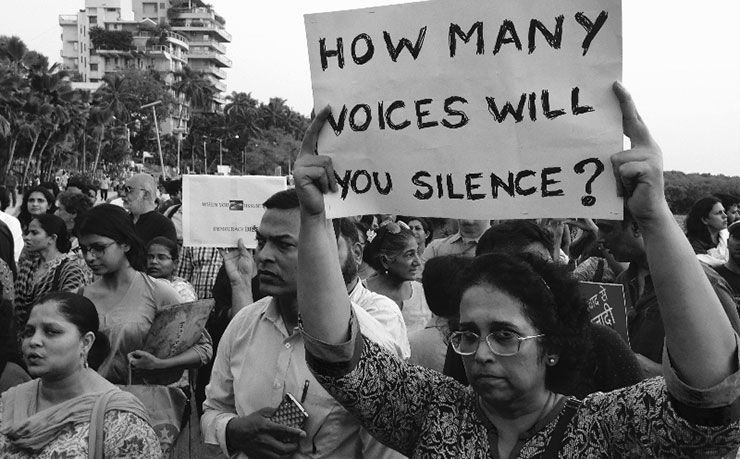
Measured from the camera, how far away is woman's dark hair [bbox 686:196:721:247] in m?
7.62

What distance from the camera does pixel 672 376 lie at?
1.77 m

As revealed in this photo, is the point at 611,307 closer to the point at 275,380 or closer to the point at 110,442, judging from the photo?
the point at 275,380

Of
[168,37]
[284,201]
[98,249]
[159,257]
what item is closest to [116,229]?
[98,249]

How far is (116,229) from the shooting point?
184 inches

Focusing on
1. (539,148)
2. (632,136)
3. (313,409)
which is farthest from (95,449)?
(632,136)

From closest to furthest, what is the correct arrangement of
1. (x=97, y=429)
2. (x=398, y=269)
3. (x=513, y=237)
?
(x=97, y=429) < (x=513, y=237) < (x=398, y=269)

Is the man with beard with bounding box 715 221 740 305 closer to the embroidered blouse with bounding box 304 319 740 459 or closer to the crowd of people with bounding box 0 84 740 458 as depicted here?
the crowd of people with bounding box 0 84 740 458

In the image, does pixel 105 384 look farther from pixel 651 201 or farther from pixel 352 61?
pixel 651 201

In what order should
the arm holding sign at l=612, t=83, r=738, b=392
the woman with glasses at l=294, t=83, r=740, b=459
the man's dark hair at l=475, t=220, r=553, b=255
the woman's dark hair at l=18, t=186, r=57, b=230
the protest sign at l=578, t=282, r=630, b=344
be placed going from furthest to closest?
the woman's dark hair at l=18, t=186, r=57, b=230 → the protest sign at l=578, t=282, r=630, b=344 → the man's dark hair at l=475, t=220, r=553, b=255 → the woman with glasses at l=294, t=83, r=740, b=459 → the arm holding sign at l=612, t=83, r=738, b=392

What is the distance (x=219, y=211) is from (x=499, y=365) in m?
3.80

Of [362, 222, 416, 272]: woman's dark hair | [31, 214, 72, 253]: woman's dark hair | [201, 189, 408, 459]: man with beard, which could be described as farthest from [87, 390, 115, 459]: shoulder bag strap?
[31, 214, 72, 253]: woman's dark hair

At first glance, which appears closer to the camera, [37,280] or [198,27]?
[37,280]

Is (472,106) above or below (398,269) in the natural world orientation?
above

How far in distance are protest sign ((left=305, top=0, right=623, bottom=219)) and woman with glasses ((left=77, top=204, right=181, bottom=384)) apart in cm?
250
